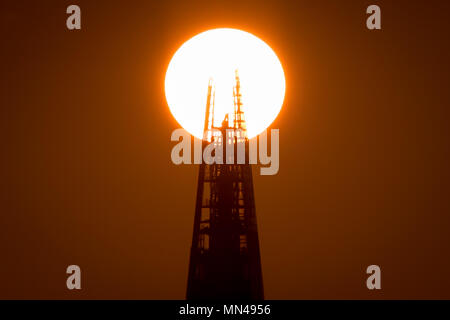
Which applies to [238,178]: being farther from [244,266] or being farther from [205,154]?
[244,266]

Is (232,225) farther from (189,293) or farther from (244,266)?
(189,293)

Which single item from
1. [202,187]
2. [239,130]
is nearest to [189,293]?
[202,187]
